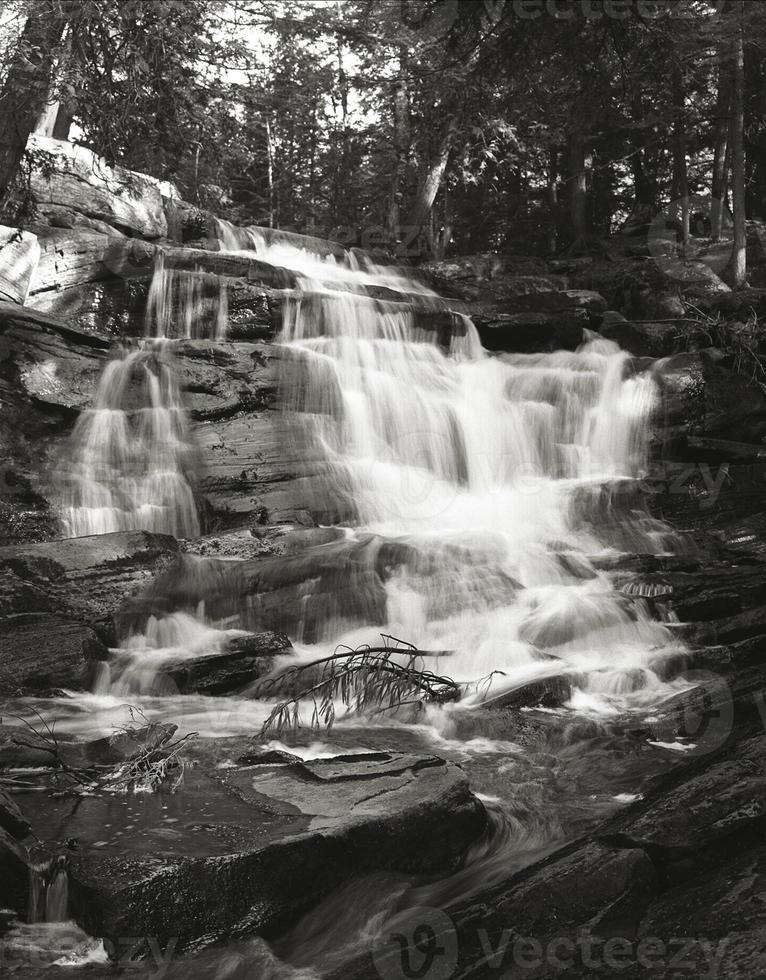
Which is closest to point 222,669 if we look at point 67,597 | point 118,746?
point 118,746

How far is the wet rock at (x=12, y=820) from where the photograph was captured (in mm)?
3805

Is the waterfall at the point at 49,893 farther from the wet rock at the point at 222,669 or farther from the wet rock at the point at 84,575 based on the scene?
the wet rock at the point at 84,575

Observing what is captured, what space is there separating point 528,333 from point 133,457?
804 cm

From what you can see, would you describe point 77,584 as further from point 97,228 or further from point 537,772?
point 97,228

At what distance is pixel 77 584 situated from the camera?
8047 millimetres

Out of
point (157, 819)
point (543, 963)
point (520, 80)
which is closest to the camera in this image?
point (543, 963)

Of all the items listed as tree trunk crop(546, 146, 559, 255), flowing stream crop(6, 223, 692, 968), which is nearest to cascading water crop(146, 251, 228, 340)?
flowing stream crop(6, 223, 692, 968)

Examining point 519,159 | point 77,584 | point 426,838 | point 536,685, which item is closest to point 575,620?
point 536,685

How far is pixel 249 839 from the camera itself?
3.84 metres

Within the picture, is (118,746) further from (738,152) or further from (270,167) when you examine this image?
(270,167)

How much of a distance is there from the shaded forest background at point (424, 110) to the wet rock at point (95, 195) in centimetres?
87

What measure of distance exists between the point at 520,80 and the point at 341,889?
783 centimetres

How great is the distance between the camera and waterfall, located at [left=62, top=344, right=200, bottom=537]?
10258 millimetres

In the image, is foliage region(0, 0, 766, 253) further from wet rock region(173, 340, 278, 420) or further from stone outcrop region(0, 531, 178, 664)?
stone outcrop region(0, 531, 178, 664)
